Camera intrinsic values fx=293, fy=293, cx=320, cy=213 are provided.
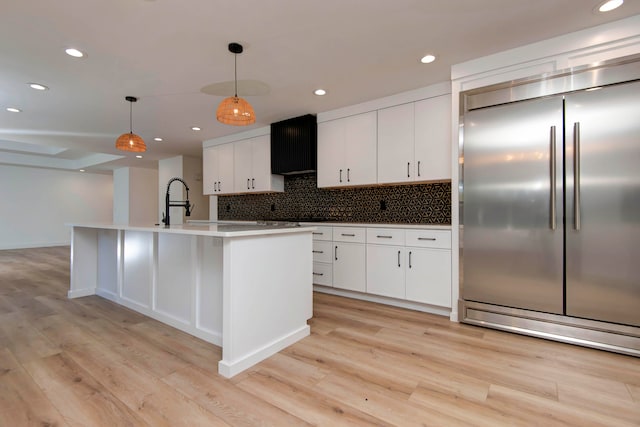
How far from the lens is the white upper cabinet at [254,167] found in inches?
184

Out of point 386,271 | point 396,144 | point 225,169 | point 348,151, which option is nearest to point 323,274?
point 386,271

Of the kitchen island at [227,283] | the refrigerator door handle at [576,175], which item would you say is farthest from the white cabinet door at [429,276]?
the kitchen island at [227,283]

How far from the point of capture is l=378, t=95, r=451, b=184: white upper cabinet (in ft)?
10.1

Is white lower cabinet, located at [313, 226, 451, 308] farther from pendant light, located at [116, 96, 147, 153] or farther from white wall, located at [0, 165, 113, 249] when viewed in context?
white wall, located at [0, 165, 113, 249]

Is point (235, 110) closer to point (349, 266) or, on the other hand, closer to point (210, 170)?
point (349, 266)

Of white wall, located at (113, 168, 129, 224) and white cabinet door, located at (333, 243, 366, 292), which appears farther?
white wall, located at (113, 168, 129, 224)

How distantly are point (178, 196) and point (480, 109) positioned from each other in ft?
20.7

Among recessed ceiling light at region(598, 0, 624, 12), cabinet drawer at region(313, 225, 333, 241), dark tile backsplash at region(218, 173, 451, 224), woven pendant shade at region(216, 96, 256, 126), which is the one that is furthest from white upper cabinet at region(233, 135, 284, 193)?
recessed ceiling light at region(598, 0, 624, 12)

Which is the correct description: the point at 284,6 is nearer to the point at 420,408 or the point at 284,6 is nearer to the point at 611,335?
the point at 420,408

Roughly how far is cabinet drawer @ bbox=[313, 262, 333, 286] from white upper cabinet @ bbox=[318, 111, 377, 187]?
3.53 feet

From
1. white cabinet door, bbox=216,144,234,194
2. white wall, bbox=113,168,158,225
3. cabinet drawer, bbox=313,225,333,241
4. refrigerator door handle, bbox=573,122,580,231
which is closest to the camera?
refrigerator door handle, bbox=573,122,580,231

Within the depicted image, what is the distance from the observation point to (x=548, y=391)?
166cm

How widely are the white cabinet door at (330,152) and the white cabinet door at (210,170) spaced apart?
240 centimetres

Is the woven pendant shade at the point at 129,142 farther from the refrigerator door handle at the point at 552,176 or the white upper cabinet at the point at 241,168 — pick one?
the refrigerator door handle at the point at 552,176
